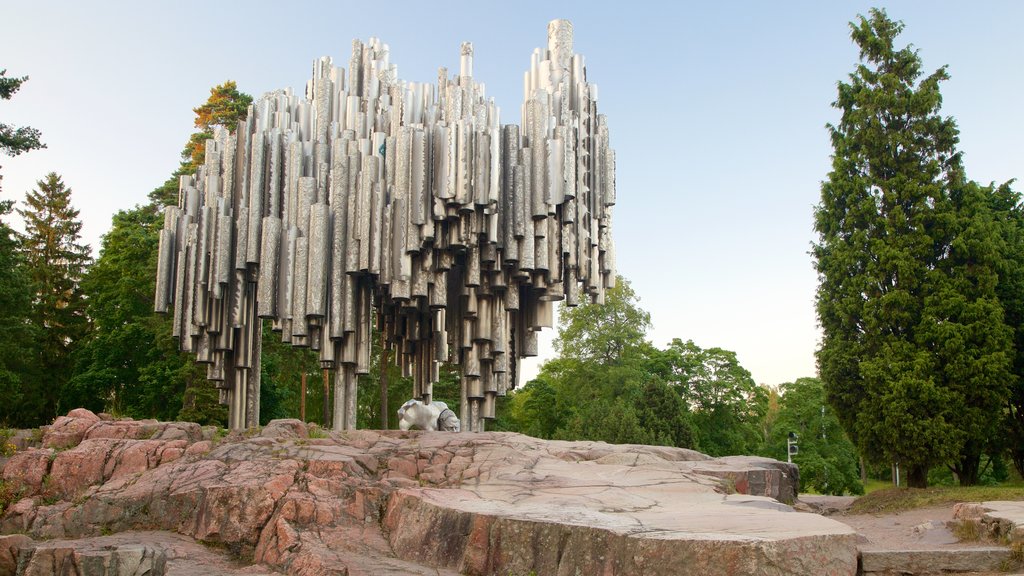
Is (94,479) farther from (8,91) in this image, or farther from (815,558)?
(8,91)

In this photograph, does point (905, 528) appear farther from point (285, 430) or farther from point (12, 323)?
point (12, 323)

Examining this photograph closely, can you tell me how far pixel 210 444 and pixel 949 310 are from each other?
1827cm

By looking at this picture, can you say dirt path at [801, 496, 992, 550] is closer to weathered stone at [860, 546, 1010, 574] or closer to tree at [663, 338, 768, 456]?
weathered stone at [860, 546, 1010, 574]

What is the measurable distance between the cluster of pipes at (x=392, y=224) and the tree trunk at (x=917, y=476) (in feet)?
32.2

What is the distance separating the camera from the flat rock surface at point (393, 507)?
8.18 m

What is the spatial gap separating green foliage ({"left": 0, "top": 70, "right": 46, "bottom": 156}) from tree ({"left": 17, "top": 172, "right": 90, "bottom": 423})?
953 cm

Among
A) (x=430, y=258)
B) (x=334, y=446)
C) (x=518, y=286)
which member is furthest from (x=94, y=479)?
(x=518, y=286)

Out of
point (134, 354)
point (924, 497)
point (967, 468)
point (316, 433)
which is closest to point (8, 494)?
point (316, 433)

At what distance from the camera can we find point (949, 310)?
22891mm

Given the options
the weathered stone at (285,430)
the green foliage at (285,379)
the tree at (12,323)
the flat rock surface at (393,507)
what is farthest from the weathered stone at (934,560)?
the tree at (12,323)

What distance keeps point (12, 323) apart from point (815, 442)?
3330 centimetres

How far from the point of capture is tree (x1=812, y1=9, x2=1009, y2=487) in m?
22.3

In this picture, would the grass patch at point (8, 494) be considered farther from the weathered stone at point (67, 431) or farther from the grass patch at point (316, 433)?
the grass patch at point (316, 433)

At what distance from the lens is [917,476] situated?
2316 centimetres
